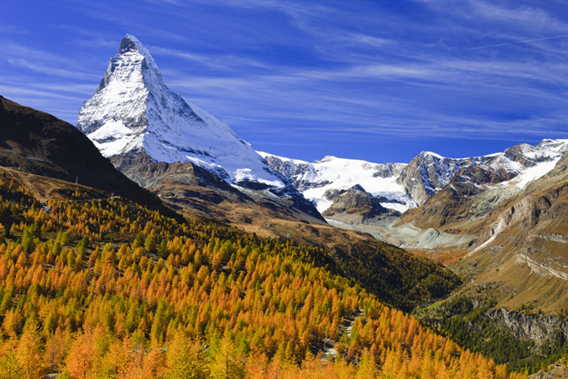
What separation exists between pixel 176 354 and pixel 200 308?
62.7 metres

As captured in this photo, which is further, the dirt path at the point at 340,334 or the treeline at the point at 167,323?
the dirt path at the point at 340,334

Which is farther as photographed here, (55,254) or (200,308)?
(55,254)

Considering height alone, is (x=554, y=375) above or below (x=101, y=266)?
below

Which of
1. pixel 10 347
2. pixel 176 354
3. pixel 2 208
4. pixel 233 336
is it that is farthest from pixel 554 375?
pixel 2 208

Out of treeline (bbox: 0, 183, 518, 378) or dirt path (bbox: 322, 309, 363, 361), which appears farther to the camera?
dirt path (bbox: 322, 309, 363, 361)

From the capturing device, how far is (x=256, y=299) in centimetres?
16650

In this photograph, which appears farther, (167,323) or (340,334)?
(340,334)

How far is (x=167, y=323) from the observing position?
132250 millimetres

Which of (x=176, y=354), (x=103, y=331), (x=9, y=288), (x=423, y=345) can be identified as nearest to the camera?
(x=176, y=354)

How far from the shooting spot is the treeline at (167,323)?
8888cm

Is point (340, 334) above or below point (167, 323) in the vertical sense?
above

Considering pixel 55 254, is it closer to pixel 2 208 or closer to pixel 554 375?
pixel 2 208

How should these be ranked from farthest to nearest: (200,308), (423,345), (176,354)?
(423,345) < (200,308) < (176,354)

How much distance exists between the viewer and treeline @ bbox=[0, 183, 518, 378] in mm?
88875
